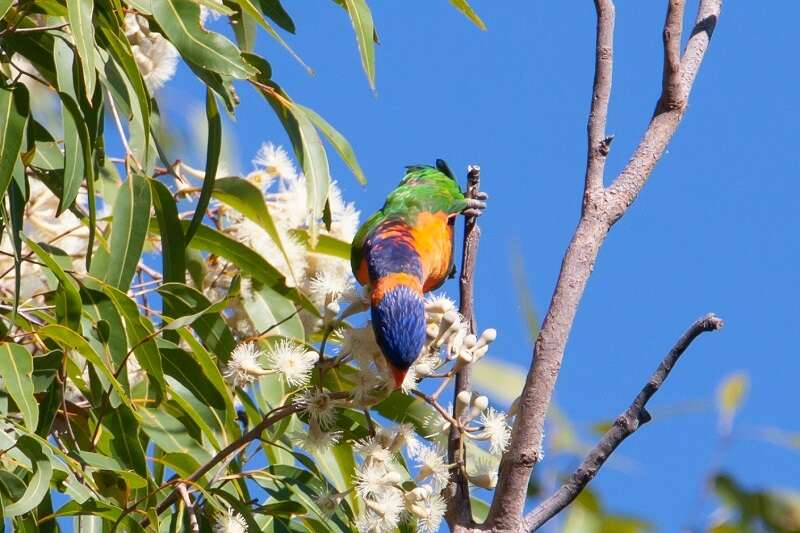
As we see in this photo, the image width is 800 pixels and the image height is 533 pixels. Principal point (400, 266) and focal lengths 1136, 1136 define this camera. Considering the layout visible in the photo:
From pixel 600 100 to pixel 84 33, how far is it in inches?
28.4

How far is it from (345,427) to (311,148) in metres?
0.47

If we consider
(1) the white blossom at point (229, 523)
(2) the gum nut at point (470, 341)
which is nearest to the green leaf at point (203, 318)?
(1) the white blossom at point (229, 523)

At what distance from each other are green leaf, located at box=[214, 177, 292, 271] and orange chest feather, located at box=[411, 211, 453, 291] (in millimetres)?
459

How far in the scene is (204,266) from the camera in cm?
230

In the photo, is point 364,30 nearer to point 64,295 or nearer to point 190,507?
point 64,295

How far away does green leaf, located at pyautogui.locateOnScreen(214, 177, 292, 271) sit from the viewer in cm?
216

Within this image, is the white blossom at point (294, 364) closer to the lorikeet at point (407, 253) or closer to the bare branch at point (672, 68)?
the lorikeet at point (407, 253)

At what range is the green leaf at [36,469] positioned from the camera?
148 centimetres

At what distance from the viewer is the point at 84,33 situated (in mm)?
1564

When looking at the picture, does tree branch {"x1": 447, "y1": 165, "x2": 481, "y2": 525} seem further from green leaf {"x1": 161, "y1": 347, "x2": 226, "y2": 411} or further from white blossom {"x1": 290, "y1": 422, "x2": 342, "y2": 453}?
green leaf {"x1": 161, "y1": 347, "x2": 226, "y2": 411}

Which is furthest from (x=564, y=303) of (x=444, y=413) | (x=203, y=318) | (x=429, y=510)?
(x=203, y=318)

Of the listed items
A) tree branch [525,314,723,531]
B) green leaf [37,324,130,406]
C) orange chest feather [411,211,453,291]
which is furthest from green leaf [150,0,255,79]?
orange chest feather [411,211,453,291]

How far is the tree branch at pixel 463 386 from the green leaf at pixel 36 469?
55cm

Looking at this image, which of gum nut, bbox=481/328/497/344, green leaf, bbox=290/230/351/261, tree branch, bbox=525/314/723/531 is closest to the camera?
tree branch, bbox=525/314/723/531
